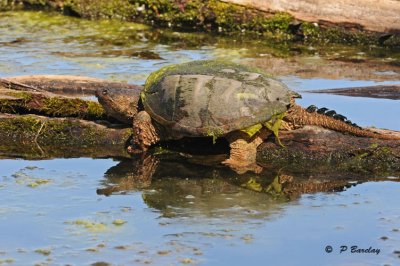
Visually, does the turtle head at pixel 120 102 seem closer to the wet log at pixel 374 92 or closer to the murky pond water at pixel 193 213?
the murky pond water at pixel 193 213

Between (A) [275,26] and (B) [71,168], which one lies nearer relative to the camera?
(B) [71,168]

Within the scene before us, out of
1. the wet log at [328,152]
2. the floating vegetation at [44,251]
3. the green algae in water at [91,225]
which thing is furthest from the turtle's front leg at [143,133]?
the floating vegetation at [44,251]

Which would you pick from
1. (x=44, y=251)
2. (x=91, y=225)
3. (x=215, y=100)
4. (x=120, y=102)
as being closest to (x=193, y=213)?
(x=91, y=225)

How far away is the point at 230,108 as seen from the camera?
6.45 meters

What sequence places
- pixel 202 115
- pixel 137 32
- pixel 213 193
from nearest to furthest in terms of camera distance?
pixel 213 193, pixel 202 115, pixel 137 32

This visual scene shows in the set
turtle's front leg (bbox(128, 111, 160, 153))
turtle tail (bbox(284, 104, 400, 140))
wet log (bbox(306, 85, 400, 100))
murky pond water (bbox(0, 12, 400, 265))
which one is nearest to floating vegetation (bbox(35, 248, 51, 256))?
murky pond water (bbox(0, 12, 400, 265))

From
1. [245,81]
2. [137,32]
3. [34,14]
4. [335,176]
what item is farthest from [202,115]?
[34,14]

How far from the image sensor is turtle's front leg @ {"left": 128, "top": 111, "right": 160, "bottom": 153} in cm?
680

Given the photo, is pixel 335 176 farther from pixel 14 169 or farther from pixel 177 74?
pixel 14 169

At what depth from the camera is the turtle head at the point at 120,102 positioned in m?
6.96

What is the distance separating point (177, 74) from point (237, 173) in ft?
3.05

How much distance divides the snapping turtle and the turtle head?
26 centimetres

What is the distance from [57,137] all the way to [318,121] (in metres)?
2.24

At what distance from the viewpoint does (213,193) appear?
604 cm
